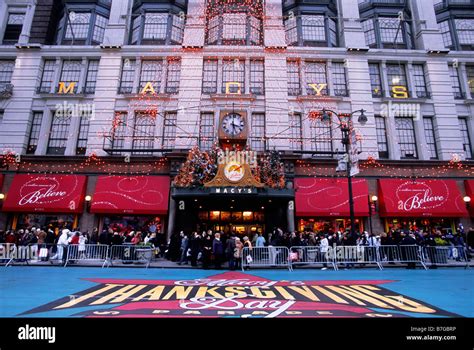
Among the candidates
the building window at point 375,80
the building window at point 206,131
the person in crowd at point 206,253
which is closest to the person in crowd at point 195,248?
the person in crowd at point 206,253

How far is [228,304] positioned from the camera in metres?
6.40

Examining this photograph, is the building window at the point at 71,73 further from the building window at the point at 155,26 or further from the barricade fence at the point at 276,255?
the barricade fence at the point at 276,255

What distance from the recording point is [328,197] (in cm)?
1959

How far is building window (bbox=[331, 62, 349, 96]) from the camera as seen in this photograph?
22.6 meters

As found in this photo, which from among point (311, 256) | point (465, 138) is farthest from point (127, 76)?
point (465, 138)

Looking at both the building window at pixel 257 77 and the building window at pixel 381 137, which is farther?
the building window at pixel 257 77

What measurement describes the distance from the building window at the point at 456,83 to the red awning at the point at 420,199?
7805 millimetres

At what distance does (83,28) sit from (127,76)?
596 cm

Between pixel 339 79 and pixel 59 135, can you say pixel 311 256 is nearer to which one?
pixel 339 79

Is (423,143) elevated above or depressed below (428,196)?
above

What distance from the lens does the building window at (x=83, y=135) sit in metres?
21.6
